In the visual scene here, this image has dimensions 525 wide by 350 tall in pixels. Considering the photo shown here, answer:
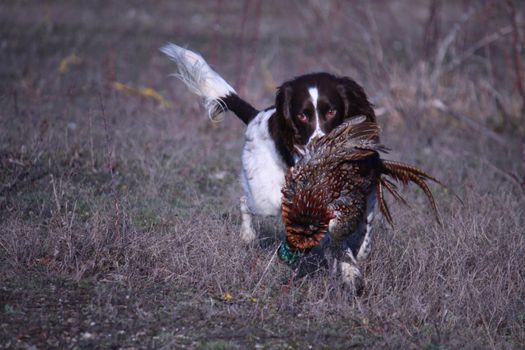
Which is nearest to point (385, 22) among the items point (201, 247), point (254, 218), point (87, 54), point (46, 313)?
point (87, 54)

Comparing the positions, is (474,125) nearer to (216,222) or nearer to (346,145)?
(216,222)

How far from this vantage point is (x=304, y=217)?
373cm

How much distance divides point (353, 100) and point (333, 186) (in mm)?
849

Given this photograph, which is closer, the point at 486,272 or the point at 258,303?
the point at 258,303

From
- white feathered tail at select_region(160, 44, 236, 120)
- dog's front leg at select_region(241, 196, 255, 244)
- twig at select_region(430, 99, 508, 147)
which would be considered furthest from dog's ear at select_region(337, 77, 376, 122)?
twig at select_region(430, 99, 508, 147)

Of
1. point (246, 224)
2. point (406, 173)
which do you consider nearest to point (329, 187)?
point (406, 173)

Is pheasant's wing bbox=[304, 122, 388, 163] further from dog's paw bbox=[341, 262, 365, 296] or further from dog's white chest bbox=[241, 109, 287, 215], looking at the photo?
dog's paw bbox=[341, 262, 365, 296]

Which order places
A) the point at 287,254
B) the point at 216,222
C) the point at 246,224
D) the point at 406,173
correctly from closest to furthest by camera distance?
the point at 287,254 < the point at 406,173 < the point at 216,222 < the point at 246,224

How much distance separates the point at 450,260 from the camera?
443 cm

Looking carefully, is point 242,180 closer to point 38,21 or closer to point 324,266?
point 324,266

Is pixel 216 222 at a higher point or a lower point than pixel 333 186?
lower

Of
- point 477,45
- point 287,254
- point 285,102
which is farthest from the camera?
point 477,45

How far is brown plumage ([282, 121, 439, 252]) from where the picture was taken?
374cm

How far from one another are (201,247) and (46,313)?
3.32 feet
